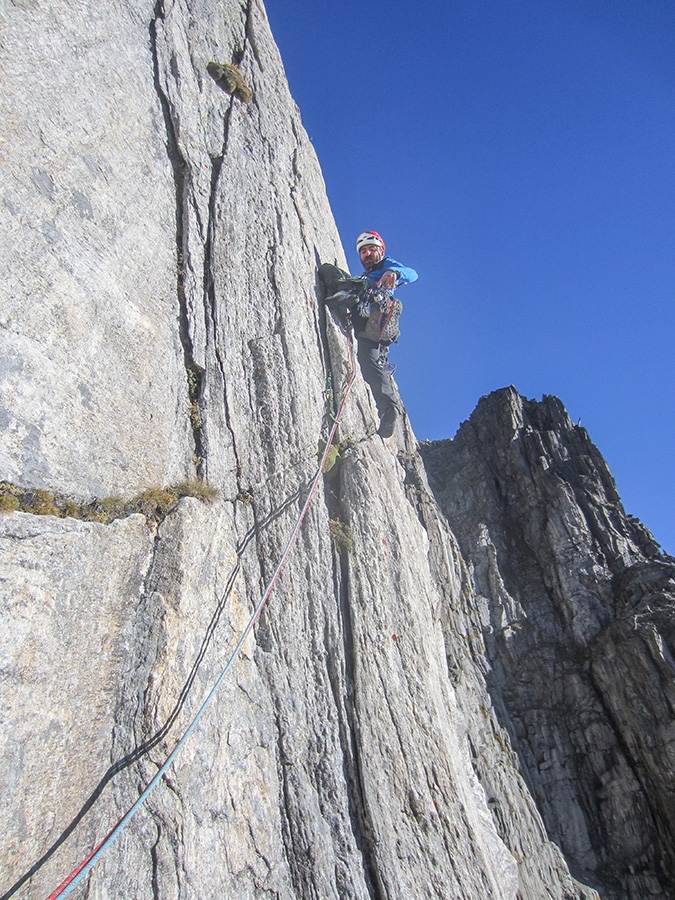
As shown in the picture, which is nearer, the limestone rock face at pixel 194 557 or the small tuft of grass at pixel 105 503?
the limestone rock face at pixel 194 557

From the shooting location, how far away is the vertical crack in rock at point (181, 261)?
898 centimetres

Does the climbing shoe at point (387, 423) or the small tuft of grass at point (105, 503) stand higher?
the climbing shoe at point (387, 423)

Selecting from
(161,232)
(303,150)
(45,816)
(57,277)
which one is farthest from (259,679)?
(303,150)


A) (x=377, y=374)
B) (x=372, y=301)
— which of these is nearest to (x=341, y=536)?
(x=377, y=374)

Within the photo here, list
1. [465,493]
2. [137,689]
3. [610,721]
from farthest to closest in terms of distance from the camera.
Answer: [465,493] < [610,721] < [137,689]

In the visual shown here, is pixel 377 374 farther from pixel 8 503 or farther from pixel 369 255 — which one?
pixel 8 503

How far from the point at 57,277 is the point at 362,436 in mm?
6964

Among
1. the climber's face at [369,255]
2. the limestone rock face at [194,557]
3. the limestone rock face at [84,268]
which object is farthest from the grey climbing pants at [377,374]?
the limestone rock face at [84,268]

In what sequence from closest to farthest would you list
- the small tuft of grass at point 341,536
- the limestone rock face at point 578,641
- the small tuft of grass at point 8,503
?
1. the small tuft of grass at point 8,503
2. the small tuft of grass at point 341,536
3. the limestone rock face at point 578,641

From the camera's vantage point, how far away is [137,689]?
6184 millimetres

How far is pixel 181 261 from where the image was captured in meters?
10.0

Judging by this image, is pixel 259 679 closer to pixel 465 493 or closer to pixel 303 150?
pixel 303 150

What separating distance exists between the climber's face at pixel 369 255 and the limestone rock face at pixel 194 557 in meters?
2.62

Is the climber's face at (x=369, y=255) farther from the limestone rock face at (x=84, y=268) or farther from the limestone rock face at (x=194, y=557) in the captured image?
the limestone rock face at (x=84, y=268)
